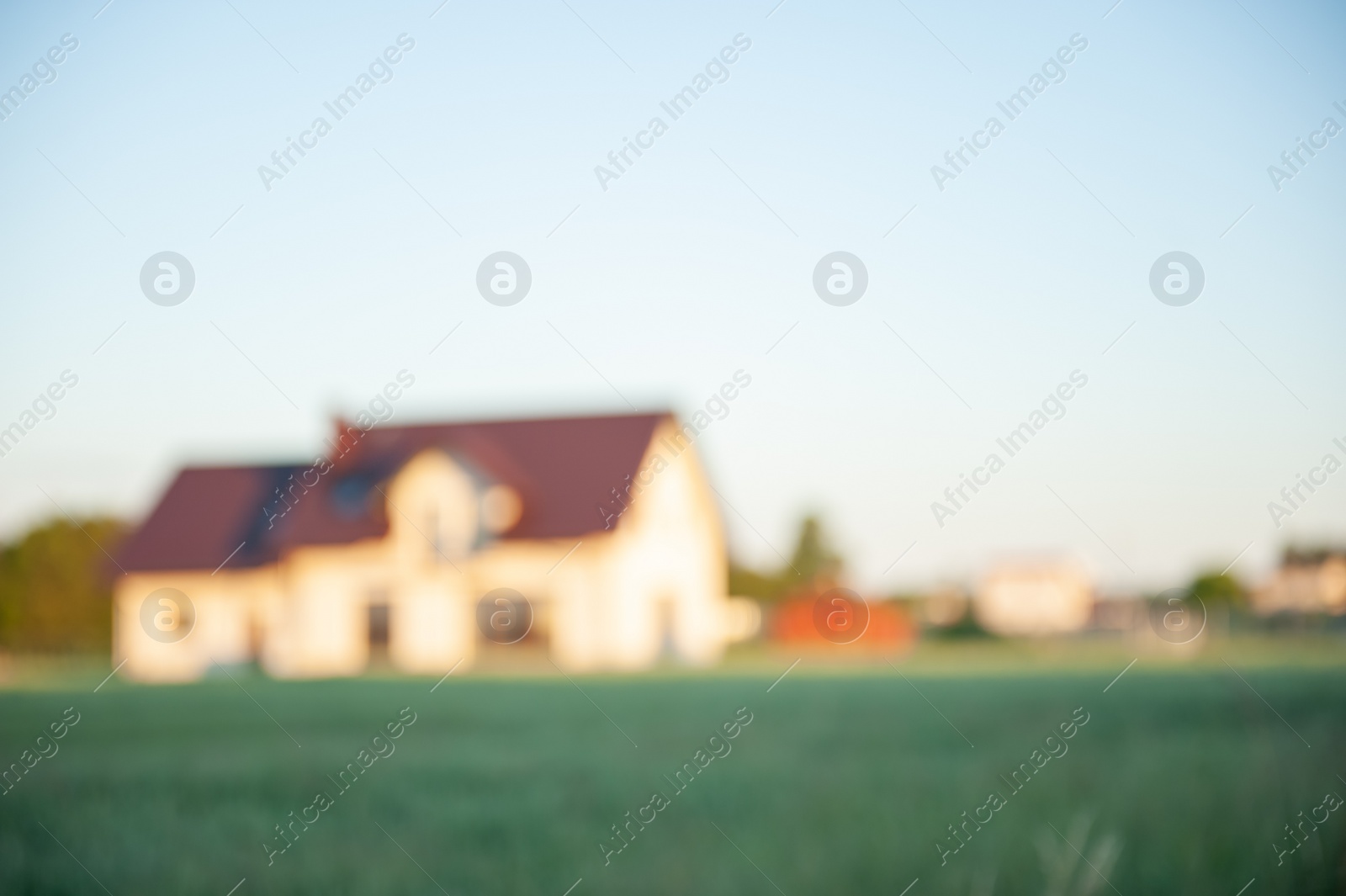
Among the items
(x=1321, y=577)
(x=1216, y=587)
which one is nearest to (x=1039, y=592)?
(x=1216, y=587)

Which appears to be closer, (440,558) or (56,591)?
(440,558)

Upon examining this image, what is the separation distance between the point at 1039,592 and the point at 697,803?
77994 millimetres

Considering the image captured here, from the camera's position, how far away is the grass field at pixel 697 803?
3.51 m

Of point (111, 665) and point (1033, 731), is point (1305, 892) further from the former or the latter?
point (111, 665)

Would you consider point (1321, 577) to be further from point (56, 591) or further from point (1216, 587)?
point (1216, 587)

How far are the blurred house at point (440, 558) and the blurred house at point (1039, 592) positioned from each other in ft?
172

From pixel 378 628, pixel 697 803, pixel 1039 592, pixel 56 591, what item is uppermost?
pixel 56 591

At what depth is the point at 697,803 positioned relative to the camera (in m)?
4.84

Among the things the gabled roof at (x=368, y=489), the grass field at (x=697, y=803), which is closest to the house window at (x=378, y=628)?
the gabled roof at (x=368, y=489)

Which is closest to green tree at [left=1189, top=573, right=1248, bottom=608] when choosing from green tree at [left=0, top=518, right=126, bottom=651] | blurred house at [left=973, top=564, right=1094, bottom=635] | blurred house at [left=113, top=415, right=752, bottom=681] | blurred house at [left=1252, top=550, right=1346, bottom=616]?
blurred house at [left=973, top=564, right=1094, bottom=635]

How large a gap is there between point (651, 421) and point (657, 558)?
3885mm

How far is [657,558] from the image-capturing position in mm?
27469

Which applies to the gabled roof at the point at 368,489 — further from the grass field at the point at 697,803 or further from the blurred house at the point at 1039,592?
the blurred house at the point at 1039,592

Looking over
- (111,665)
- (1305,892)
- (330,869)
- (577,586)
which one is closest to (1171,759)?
(1305,892)
